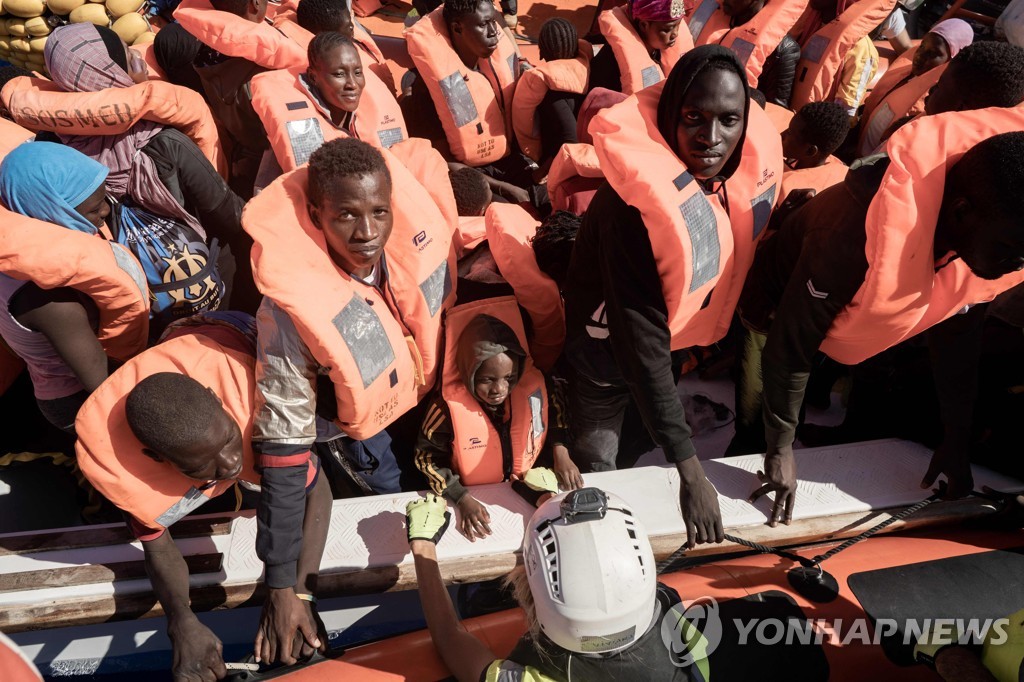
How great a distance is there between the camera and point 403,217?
1939 millimetres

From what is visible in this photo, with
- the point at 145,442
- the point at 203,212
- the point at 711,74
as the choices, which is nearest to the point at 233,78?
the point at 203,212

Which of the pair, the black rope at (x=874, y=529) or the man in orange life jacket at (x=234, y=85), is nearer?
the black rope at (x=874, y=529)

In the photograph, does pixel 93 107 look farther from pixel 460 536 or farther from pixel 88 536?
pixel 460 536

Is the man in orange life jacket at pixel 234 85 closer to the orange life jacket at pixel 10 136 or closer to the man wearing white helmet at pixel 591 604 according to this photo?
the orange life jacket at pixel 10 136

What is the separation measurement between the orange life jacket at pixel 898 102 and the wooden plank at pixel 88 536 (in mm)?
3162

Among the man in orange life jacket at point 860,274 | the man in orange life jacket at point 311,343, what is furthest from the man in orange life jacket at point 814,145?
the man in orange life jacket at point 311,343

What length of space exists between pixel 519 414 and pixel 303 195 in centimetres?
90

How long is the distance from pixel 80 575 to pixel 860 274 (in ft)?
7.29

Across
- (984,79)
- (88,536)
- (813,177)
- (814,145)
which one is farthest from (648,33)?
(88,536)

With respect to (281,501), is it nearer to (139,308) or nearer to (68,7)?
(139,308)

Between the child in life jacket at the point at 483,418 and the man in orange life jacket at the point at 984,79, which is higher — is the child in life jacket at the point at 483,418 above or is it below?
below

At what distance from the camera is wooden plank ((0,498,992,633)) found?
1.82 m

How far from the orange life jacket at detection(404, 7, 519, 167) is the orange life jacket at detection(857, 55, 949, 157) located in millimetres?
1724

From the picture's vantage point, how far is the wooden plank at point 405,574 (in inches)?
71.6
